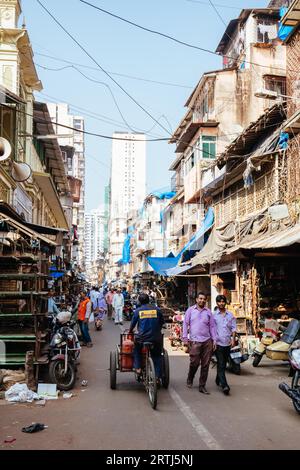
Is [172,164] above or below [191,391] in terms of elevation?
above

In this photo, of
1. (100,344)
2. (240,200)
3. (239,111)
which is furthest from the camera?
(239,111)

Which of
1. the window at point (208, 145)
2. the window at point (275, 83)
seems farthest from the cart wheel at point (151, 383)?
the window at point (275, 83)

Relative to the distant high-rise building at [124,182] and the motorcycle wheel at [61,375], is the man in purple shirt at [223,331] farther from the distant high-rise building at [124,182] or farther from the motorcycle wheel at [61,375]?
the distant high-rise building at [124,182]

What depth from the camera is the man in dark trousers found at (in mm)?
8125

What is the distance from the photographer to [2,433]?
5883mm

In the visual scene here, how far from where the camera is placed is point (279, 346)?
412 inches

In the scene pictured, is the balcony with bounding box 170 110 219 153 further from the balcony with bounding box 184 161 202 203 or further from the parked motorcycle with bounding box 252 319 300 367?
the parked motorcycle with bounding box 252 319 300 367

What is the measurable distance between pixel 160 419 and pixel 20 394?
2.52 meters

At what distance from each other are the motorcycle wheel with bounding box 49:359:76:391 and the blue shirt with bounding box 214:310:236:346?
8.95 feet

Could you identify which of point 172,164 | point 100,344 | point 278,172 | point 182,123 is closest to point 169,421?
point 100,344

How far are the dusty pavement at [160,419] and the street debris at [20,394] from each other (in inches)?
8.9

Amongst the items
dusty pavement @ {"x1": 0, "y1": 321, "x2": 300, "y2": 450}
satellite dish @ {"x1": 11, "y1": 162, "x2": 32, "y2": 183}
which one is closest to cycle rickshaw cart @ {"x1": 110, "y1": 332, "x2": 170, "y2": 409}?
dusty pavement @ {"x1": 0, "y1": 321, "x2": 300, "y2": 450}

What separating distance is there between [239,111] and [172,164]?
13.8 m
